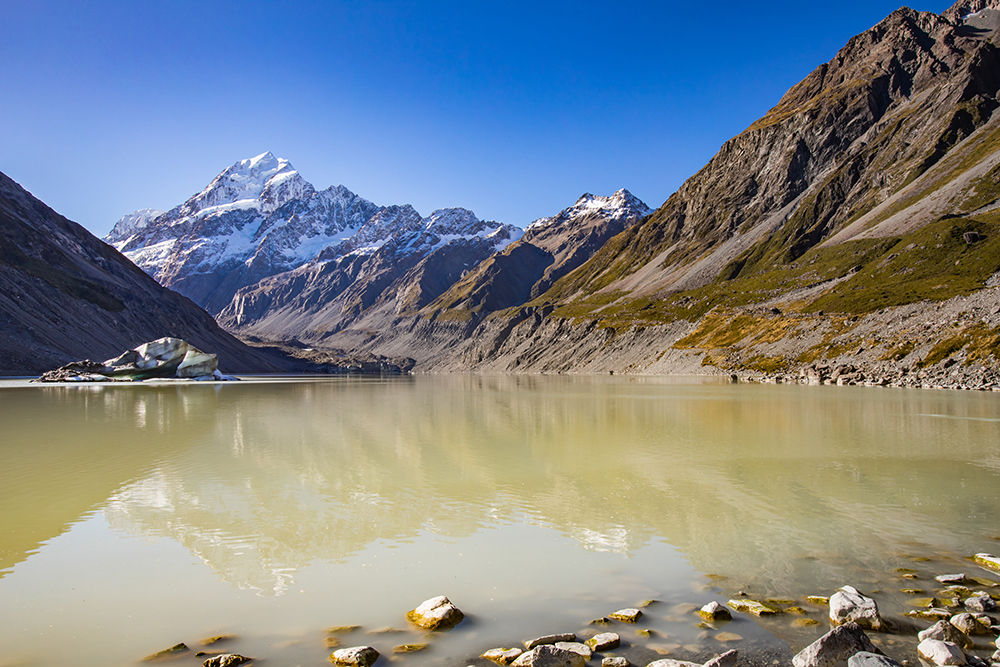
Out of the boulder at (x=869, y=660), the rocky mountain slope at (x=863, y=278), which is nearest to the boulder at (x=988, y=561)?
the boulder at (x=869, y=660)

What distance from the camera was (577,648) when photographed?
741 cm

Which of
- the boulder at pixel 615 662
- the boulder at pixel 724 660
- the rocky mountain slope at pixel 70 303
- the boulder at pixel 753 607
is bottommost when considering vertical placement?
the boulder at pixel 753 607

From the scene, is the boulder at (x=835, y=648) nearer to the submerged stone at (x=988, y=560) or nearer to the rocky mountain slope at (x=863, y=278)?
the submerged stone at (x=988, y=560)

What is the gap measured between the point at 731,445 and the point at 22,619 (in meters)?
24.3

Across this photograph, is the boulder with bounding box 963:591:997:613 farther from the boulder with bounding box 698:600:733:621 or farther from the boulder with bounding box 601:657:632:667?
the boulder with bounding box 601:657:632:667

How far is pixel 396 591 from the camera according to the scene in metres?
9.65

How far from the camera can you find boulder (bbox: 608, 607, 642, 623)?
27.9 ft

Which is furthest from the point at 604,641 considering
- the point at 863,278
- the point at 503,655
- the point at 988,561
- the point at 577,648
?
the point at 863,278

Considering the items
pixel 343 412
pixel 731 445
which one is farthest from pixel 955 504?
pixel 343 412

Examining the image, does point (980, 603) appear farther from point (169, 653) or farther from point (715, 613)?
point (169, 653)

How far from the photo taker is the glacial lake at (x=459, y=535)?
823cm

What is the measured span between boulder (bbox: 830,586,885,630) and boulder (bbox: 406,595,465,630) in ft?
17.1

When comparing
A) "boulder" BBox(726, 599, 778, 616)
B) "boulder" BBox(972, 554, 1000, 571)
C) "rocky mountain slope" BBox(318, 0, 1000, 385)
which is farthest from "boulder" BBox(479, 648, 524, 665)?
"rocky mountain slope" BBox(318, 0, 1000, 385)

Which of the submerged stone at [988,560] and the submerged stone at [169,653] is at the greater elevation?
the submerged stone at [169,653]
